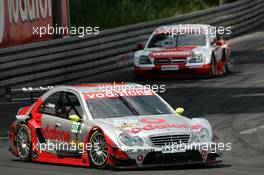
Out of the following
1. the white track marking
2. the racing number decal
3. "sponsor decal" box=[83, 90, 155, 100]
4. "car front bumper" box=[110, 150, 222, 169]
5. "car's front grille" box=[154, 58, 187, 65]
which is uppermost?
"sponsor decal" box=[83, 90, 155, 100]

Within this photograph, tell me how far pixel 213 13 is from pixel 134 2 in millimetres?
3249

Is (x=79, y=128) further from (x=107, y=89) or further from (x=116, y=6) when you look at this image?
(x=116, y=6)

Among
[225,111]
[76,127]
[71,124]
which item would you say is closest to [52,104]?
[71,124]

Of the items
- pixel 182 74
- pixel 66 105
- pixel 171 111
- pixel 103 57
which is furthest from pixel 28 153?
pixel 103 57

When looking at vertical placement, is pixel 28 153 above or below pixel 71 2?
below

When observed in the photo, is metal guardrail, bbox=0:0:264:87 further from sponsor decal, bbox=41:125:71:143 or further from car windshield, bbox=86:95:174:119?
car windshield, bbox=86:95:174:119

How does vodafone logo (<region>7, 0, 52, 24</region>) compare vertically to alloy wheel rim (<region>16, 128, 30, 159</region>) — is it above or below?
above

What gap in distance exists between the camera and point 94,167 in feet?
44.2

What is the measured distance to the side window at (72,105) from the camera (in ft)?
46.9

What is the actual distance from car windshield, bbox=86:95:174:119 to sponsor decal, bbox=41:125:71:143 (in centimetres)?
51

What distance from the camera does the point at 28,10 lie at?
3009cm

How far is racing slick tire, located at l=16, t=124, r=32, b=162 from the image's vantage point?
1496cm

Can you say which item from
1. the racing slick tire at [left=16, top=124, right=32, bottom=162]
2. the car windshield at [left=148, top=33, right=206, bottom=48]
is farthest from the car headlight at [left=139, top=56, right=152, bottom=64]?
the racing slick tire at [left=16, top=124, right=32, bottom=162]

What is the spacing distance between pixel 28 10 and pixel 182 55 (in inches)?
208
